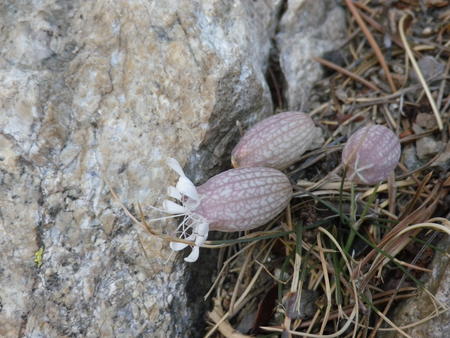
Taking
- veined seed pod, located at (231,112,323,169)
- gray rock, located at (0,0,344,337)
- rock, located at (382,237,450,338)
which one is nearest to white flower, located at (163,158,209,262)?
gray rock, located at (0,0,344,337)

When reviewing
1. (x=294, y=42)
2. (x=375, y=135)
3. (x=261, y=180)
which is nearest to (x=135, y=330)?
(x=261, y=180)

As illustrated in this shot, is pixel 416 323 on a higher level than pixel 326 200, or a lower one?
lower

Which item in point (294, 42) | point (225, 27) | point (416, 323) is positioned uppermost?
point (225, 27)

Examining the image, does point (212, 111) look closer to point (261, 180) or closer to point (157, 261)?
point (261, 180)

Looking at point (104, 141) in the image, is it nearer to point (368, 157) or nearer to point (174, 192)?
point (174, 192)

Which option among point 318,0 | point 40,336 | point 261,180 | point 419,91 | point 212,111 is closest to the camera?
point 40,336

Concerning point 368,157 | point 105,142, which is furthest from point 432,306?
point 105,142
